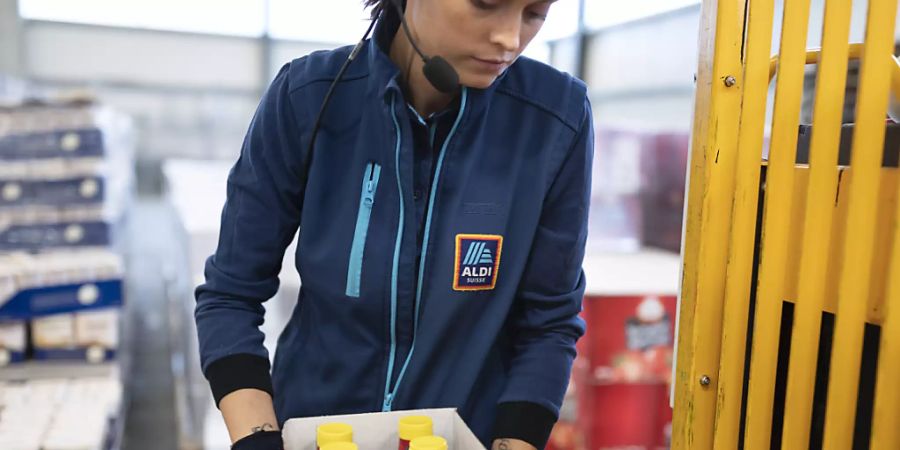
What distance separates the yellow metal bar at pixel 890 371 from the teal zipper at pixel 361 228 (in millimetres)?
658

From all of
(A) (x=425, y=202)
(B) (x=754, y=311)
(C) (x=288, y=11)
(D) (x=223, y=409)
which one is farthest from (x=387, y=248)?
(C) (x=288, y=11)

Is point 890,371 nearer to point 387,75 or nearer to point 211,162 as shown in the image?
point 387,75

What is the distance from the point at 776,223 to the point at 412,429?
505mm

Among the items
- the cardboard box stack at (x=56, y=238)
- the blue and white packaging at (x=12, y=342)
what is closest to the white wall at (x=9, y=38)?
the cardboard box stack at (x=56, y=238)

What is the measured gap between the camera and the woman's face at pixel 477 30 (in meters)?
0.88

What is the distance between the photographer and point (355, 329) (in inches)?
42.0

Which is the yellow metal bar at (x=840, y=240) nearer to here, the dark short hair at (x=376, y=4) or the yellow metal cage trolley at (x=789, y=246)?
the yellow metal cage trolley at (x=789, y=246)

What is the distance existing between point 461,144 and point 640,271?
2.23m

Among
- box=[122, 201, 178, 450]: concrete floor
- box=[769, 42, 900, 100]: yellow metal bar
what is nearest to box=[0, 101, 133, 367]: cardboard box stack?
box=[122, 201, 178, 450]: concrete floor

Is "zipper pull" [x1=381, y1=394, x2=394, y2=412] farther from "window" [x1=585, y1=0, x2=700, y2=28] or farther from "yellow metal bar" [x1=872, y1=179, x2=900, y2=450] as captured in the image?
"window" [x1=585, y1=0, x2=700, y2=28]

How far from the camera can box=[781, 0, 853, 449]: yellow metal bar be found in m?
0.82

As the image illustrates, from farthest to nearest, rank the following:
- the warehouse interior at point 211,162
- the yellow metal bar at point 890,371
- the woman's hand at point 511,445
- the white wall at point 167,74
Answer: the white wall at point 167,74
the warehouse interior at point 211,162
the woman's hand at point 511,445
the yellow metal bar at point 890,371

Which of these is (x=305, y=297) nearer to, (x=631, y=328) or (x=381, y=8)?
(x=381, y=8)

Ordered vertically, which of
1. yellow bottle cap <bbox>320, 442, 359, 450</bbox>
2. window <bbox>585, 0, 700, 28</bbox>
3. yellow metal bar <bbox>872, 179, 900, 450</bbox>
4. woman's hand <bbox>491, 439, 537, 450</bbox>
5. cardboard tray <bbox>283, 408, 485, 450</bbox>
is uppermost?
window <bbox>585, 0, 700, 28</bbox>
